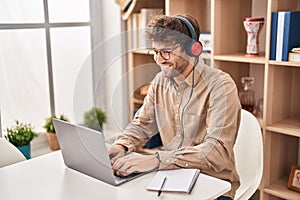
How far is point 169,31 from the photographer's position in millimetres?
1442

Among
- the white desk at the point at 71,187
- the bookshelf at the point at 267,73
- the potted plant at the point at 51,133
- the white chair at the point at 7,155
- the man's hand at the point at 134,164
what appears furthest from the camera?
the potted plant at the point at 51,133

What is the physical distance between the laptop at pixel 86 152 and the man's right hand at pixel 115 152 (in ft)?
0.32

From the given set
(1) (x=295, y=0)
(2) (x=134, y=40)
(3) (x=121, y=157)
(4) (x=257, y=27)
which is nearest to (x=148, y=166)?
(3) (x=121, y=157)

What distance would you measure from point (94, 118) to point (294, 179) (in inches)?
53.6

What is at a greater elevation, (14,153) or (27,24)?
(27,24)

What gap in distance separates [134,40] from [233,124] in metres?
0.51

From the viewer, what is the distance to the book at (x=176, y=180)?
4.43 feet

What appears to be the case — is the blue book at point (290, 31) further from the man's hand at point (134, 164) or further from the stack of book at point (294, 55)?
the man's hand at point (134, 164)

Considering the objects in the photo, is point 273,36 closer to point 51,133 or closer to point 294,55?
point 294,55

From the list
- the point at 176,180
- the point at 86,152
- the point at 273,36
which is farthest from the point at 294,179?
the point at 86,152

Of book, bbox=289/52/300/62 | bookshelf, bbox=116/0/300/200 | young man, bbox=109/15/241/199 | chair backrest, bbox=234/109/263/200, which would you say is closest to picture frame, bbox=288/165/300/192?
bookshelf, bbox=116/0/300/200

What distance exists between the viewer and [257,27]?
2.32 m

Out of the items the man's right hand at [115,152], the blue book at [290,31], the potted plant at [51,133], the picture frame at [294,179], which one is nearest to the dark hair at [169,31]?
the man's right hand at [115,152]

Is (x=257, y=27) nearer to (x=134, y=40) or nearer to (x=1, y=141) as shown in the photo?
(x=134, y=40)
